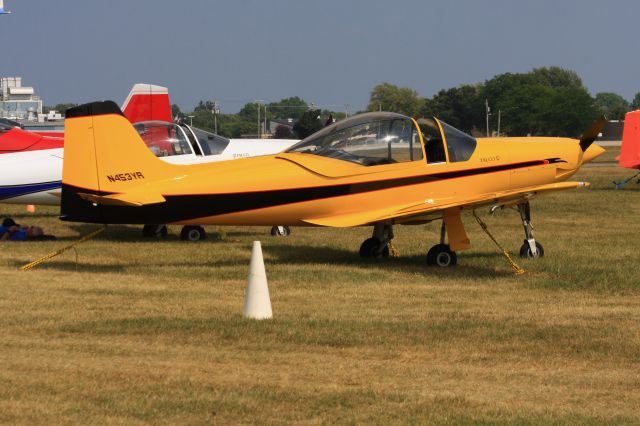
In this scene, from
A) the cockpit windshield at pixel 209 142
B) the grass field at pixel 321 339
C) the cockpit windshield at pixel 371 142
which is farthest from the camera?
the cockpit windshield at pixel 209 142

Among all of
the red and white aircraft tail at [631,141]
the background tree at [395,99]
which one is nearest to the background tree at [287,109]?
the background tree at [395,99]

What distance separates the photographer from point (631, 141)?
27.7 meters

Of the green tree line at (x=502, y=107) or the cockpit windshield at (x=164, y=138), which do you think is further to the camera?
the green tree line at (x=502, y=107)

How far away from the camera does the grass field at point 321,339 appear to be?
21.4 ft

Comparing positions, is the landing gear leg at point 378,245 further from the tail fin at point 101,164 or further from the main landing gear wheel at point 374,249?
the tail fin at point 101,164

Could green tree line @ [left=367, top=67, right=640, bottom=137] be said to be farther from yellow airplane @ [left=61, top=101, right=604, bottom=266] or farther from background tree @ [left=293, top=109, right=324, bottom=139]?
yellow airplane @ [left=61, top=101, right=604, bottom=266]

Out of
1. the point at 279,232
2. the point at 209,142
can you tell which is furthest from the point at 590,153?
the point at 209,142

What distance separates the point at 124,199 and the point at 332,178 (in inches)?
93.3

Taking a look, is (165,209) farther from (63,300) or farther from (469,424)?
(469,424)

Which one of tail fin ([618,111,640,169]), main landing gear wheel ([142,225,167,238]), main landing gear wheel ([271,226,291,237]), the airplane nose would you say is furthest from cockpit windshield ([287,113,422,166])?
tail fin ([618,111,640,169])

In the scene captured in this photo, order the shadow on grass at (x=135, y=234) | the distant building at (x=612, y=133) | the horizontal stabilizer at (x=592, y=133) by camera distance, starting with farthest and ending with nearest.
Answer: the distant building at (x=612, y=133)
the shadow on grass at (x=135, y=234)
the horizontal stabilizer at (x=592, y=133)

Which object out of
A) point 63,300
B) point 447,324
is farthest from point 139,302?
point 447,324

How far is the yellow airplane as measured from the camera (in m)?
11.7

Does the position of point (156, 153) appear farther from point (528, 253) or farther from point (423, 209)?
point (528, 253)
